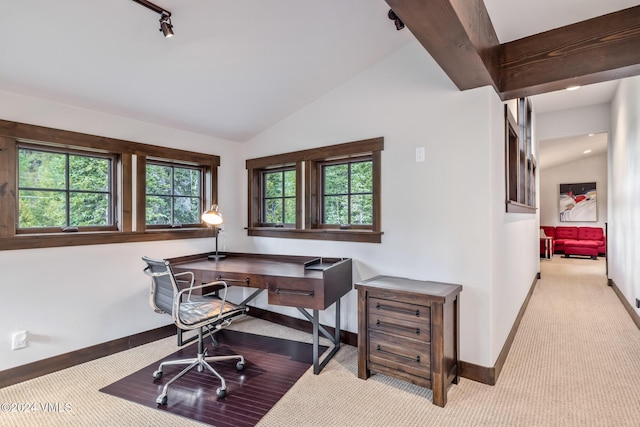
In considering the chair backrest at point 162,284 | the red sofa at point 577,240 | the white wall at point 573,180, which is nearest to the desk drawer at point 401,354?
the chair backrest at point 162,284

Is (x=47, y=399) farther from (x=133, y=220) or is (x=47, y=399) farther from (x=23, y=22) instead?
(x=23, y=22)

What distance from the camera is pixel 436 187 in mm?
2506

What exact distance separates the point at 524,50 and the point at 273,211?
2.80 meters

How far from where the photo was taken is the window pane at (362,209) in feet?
10.0

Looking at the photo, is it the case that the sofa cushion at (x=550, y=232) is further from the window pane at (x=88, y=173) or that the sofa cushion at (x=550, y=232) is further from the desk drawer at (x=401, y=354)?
the window pane at (x=88, y=173)

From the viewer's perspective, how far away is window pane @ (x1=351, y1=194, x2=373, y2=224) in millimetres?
3049

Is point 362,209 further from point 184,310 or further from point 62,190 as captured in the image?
point 62,190

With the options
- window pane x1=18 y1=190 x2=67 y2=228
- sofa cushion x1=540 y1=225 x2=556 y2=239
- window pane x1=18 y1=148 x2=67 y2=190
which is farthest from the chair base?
sofa cushion x1=540 y1=225 x2=556 y2=239

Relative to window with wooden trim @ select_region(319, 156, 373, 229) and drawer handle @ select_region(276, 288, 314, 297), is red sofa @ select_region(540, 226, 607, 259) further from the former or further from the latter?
drawer handle @ select_region(276, 288, 314, 297)

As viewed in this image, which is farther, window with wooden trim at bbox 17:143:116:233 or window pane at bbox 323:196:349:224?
window pane at bbox 323:196:349:224

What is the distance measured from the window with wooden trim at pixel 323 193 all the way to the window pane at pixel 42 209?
1807 mm

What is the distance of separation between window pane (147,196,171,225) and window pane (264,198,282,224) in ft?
3.57

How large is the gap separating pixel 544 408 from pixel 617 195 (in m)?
4.11

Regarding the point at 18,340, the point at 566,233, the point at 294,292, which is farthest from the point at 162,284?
the point at 566,233
